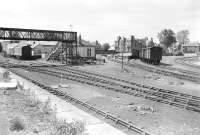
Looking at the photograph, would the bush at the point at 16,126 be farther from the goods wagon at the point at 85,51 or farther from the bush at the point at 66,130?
the goods wagon at the point at 85,51

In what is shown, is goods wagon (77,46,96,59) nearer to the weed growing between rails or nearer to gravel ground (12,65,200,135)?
gravel ground (12,65,200,135)

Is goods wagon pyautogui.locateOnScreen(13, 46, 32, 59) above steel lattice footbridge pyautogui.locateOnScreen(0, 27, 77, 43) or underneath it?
underneath

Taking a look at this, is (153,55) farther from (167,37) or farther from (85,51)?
(167,37)

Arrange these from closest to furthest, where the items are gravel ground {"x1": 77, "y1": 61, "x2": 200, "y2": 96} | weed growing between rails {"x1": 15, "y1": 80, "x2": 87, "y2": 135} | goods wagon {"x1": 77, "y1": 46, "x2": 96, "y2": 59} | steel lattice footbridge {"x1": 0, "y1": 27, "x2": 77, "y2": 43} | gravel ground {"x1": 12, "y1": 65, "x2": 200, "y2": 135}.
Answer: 1. weed growing between rails {"x1": 15, "y1": 80, "x2": 87, "y2": 135}
2. gravel ground {"x1": 12, "y1": 65, "x2": 200, "y2": 135}
3. gravel ground {"x1": 77, "y1": 61, "x2": 200, "y2": 96}
4. steel lattice footbridge {"x1": 0, "y1": 27, "x2": 77, "y2": 43}
5. goods wagon {"x1": 77, "y1": 46, "x2": 96, "y2": 59}

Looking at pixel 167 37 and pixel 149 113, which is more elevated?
pixel 167 37

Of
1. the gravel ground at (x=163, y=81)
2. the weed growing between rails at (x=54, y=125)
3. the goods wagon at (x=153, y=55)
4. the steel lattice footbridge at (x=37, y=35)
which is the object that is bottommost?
the gravel ground at (x=163, y=81)

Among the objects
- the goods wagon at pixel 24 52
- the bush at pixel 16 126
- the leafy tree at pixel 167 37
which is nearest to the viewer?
the bush at pixel 16 126

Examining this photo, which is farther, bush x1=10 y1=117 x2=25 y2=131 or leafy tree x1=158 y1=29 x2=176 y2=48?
leafy tree x1=158 y1=29 x2=176 y2=48

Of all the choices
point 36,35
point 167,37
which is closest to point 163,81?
point 36,35

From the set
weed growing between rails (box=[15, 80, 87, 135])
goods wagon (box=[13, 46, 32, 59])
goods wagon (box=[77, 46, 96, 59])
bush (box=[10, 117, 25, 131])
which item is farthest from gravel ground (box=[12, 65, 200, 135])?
goods wagon (box=[13, 46, 32, 59])

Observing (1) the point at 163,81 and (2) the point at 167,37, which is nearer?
(1) the point at 163,81

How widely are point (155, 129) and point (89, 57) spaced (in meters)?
56.1

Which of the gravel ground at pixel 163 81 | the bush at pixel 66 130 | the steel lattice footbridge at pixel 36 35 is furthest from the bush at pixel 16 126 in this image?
the steel lattice footbridge at pixel 36 35

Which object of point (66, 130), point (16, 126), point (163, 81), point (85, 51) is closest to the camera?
point (66, 130)
